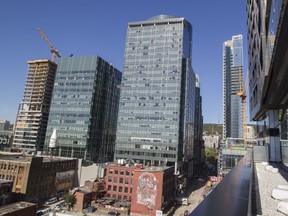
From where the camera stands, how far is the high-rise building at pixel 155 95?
4225 inches

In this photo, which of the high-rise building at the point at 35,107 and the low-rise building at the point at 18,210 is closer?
the low-rise building at the point at 18,210

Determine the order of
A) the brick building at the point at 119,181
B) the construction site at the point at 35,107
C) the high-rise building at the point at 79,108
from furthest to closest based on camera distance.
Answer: the construction site at the point at 35,107, the high-rise building at the point at 79,108, the brick building at the point at 119,181

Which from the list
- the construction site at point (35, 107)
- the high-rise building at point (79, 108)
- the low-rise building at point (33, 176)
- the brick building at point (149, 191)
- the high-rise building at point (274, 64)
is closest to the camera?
the high-rise building at point (274, 64)

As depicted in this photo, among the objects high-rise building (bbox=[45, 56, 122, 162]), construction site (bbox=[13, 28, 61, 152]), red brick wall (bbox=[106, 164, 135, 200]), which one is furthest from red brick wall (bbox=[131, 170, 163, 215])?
construction site (bbox=[13, 28, 61, 152])

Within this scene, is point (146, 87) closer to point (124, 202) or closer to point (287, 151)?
point (124, 202)

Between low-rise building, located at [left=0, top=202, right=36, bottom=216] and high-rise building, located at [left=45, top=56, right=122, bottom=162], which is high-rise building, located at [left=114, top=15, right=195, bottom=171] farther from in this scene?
low-rise building, located at [left=0, top=202, right=36, bottom=216]

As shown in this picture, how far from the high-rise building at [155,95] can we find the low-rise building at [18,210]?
61.3 meters

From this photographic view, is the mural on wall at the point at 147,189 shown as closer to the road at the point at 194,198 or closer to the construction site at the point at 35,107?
the road at the point at 194,198

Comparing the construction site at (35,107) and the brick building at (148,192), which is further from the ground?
the construction site at (35,107)

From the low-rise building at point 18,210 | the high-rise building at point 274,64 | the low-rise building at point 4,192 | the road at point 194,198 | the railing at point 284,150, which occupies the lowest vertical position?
the road at point 194,198

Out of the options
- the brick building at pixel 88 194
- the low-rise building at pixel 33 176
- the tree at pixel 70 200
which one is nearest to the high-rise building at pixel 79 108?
the low-rise building at pixel 33 176

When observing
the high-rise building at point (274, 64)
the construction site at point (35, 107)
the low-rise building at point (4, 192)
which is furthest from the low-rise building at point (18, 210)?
the construction site at point (35, 107)

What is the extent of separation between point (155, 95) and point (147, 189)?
52.2m

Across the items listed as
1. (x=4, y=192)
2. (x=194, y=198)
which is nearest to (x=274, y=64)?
(x=4, y=192)
